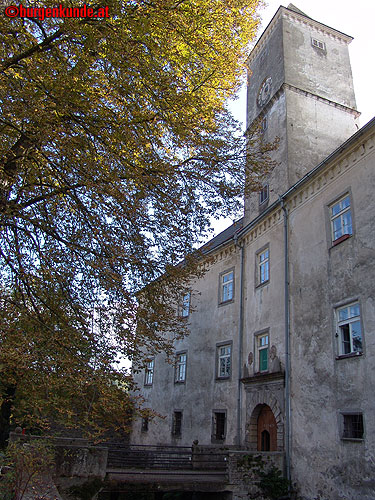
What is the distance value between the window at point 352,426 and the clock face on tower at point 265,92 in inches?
588

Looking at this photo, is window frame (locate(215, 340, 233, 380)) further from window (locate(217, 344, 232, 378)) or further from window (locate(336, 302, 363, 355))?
window (locate(336, 302, 363, 355))

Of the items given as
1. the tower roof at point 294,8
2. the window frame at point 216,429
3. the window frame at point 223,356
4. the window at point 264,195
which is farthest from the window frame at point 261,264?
the tower roof at point 294,8

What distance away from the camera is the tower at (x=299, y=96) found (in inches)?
680

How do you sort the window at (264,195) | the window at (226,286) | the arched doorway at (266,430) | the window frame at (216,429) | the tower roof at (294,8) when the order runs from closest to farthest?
the arched doorway at (266,430), the window frame at (216,429), the window at (264,195), the window at (226,286), the tower roof at (294,8)

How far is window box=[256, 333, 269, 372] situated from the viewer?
15.1 meters

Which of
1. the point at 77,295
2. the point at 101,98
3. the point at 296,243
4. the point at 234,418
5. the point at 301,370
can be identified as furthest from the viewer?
the point at 234,418

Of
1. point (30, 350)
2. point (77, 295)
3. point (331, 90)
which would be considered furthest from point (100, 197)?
point (331, 90)

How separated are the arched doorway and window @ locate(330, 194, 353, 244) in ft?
21.6

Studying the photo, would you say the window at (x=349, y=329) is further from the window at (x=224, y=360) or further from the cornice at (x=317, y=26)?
the cornice at (x=317, y=26)

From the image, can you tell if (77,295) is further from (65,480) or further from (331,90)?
(331,90)

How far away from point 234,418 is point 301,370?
5.08 m

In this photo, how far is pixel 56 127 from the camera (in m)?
5.96

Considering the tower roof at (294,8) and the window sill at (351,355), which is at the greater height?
the tower roof at (294,8)

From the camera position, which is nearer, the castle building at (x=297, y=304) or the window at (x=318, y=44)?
the castle building at (x=297, y=304)
